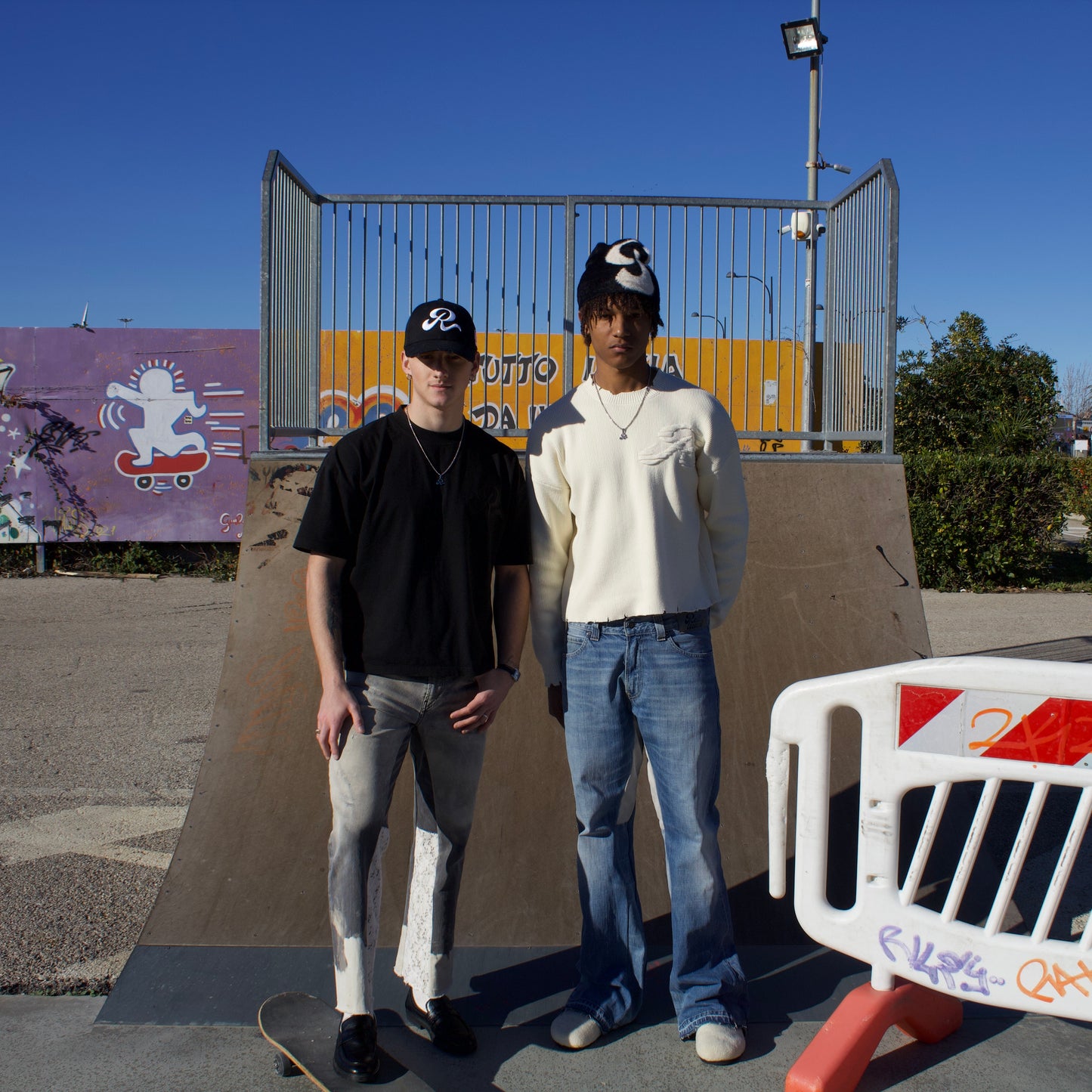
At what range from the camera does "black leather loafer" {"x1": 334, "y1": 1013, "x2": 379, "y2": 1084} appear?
244cm

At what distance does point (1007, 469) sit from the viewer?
480 inches

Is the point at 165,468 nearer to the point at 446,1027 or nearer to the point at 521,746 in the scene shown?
the point at 521,746

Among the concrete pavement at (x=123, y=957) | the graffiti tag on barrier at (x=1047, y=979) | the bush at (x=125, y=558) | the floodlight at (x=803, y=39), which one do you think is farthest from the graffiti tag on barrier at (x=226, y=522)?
the graffiti tag on barrier at (x=1047, y=979)

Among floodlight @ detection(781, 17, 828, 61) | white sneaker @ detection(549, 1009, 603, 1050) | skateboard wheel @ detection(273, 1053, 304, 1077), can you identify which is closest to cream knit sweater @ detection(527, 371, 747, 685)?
white sneaker @ detection(549, 1009, 603, 1050)

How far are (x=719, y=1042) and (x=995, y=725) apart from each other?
3.96 feet

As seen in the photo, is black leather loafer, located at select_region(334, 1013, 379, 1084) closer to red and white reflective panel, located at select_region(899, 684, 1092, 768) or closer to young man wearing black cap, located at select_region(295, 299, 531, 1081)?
young man wearing black cap, located at select_region(295, 299, 531, 1081)

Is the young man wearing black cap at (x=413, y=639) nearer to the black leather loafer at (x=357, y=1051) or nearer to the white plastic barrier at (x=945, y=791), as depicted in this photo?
the black leather loafer at (x=357, y=1051)

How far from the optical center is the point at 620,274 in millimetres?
2682

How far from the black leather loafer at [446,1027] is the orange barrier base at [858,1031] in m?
0.89

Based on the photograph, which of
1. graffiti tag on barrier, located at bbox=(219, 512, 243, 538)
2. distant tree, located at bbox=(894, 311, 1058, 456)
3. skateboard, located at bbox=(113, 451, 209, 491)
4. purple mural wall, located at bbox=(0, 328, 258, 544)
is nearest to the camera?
purple mural wall, located at bbox=(0, 328, 258, 544)

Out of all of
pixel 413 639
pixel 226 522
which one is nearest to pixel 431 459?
pixel 413 639

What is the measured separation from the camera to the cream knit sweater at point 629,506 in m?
2.66

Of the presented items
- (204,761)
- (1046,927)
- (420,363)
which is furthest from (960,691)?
(204,761)

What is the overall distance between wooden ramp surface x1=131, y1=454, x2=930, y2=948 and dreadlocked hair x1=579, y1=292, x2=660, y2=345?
190 centimetres
